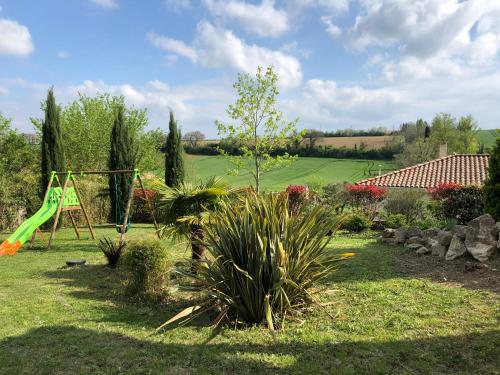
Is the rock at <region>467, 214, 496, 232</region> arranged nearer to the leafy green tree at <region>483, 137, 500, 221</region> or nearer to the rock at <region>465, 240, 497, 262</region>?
the rock at <region>465, 240, 497, 262</region>

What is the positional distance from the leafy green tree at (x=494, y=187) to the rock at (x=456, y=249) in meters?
1.12

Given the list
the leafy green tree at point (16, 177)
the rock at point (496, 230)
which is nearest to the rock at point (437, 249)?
the rock at point (496, 230)

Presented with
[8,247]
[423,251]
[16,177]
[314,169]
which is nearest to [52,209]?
[8,247]

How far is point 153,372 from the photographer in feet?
10.1

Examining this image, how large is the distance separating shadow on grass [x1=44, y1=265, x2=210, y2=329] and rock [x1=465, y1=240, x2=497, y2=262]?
13.7 ft

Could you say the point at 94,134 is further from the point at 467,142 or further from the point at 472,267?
the point at 467,142

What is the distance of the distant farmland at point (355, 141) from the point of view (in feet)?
167

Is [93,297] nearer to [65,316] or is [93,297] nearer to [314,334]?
[65,316]

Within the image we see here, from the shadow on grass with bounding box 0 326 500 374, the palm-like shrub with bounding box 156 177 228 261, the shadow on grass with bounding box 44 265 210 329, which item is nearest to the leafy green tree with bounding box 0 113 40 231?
the shadow on grass with bounding box 44 265 210 329

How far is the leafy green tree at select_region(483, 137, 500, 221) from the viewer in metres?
6.77

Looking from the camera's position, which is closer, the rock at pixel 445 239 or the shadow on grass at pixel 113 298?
the shadow on grass at pixel 113 298

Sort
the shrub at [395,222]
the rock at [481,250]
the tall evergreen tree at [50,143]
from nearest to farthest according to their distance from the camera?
the rock at [481,250]
the shrub at [395,222]
the tall evergreen tree at [50,143]

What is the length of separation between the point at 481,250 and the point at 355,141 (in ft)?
165

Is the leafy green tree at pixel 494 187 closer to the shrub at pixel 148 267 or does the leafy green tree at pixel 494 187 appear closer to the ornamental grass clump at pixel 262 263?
the ornamental grass clump at pixel 262 263
